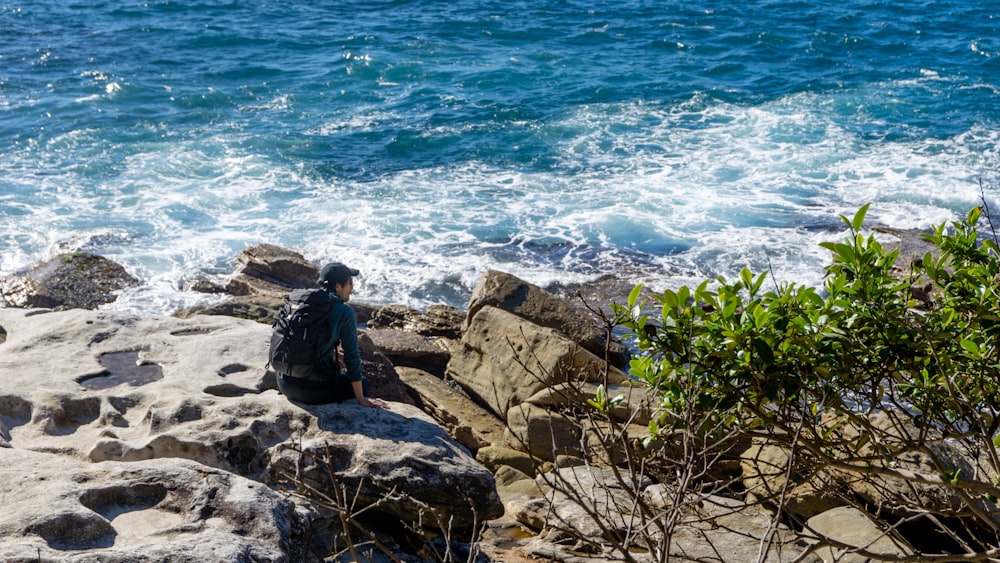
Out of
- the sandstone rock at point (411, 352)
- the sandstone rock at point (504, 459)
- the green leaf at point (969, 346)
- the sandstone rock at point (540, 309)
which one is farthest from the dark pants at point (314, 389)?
the green leaf at point (969, 346)

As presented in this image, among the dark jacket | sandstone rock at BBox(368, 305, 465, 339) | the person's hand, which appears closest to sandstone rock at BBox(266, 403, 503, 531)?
the person's hand

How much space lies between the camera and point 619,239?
51.0 feet

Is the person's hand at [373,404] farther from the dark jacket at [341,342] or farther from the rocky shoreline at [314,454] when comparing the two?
the dark jacket at [341,342]

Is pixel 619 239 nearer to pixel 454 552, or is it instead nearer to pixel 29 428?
pixel 454 552

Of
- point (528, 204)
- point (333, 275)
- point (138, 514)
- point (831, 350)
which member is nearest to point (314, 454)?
point (138, 514)

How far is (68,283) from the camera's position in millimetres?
13359

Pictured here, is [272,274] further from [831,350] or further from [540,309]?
[831,350]

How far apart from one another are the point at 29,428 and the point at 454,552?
3216 mm

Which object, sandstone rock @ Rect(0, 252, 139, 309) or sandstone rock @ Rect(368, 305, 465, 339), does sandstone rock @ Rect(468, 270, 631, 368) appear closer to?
sandstone rock @ Rect(368, 305, 465, 339)

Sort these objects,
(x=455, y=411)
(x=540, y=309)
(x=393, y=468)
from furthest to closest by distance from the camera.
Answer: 1. (x=540, y=309)
2. (x=455, y=411)
3. (x=393, y=468)

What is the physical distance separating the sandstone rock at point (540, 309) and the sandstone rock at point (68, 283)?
5784mm

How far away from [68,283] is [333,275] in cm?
787

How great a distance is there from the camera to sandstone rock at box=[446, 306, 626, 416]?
9.49 meters

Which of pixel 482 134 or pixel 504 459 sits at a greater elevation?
pixel 482 134
